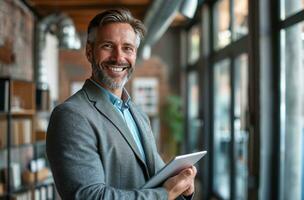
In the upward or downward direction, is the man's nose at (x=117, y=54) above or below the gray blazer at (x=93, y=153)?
above

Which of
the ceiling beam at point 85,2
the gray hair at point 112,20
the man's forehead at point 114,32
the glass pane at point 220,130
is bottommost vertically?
the glass pane at point 220,130

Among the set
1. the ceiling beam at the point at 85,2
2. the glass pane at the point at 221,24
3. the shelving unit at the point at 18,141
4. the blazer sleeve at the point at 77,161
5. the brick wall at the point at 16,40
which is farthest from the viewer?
the ceiling beam at the point at 85,2

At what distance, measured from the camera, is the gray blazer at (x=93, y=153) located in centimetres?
116

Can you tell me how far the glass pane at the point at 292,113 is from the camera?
3188mm

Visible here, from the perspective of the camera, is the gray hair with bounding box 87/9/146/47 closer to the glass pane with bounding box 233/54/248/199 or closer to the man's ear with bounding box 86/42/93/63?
the man's ear with bounding box 86/42/93/63

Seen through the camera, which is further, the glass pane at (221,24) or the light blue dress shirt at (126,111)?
the glass pane at (221,24)

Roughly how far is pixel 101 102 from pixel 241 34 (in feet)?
11.9

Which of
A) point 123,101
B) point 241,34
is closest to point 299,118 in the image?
point 241,34

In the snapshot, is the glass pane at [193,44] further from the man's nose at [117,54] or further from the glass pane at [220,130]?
the man's nose at [117,54]

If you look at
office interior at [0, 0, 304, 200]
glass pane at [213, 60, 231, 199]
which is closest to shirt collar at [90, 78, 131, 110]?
office interior at [0, 0, 304, 200]

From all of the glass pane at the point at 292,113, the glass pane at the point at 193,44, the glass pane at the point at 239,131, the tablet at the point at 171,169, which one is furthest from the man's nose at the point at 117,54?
the glass pane at the point at 193,44

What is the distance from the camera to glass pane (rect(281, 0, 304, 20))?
122 inches

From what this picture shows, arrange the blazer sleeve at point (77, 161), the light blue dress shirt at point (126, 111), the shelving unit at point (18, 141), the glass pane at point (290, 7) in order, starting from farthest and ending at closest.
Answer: the shelving unit at point (18, 141)
the glass pane at point (290, 7)
the light blue dress shirt at point (126, 111)
the blazer sleeve at point (77, 161)

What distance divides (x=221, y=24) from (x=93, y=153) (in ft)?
16.0
